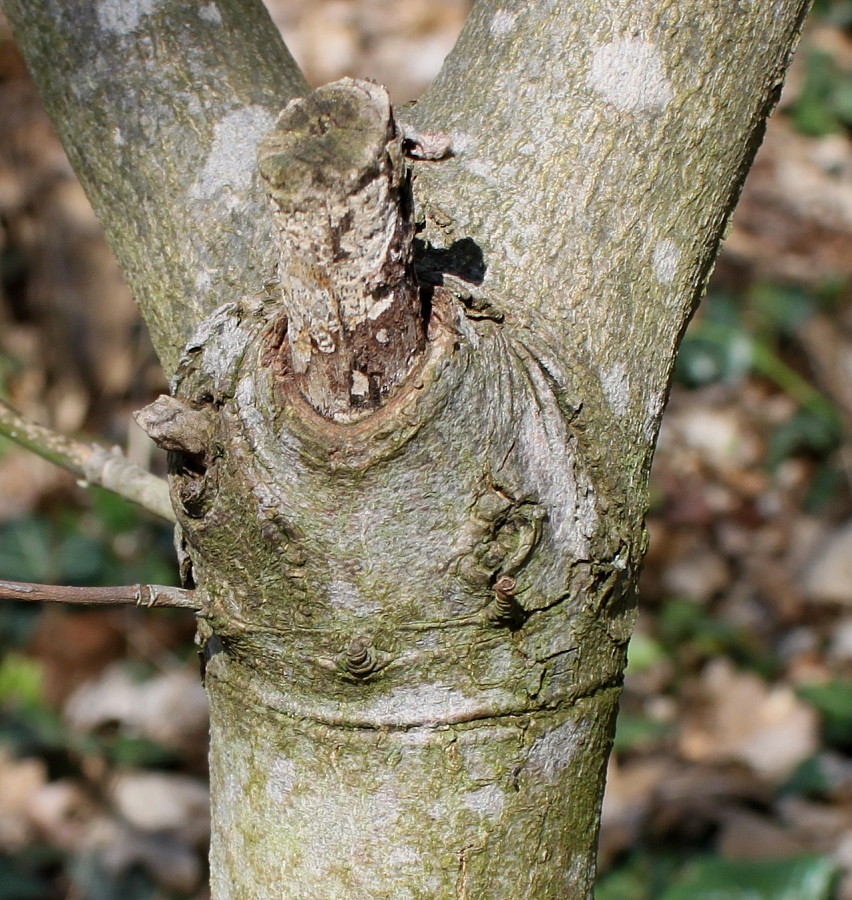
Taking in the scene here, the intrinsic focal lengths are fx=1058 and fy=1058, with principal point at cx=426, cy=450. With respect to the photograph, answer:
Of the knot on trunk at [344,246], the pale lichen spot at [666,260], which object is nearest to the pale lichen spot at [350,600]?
the knot on trunk at [344,246]

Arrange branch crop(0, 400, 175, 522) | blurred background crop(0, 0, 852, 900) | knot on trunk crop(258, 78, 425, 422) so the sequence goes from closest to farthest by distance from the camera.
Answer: knot on trunk crop(258, 78, 425, 422)
branch crop(0, 400, 175, 522)
blurred background crop(0, 0, 852, 900)

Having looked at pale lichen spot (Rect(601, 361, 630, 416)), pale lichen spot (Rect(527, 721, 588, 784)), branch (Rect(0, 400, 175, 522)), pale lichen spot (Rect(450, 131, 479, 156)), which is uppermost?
pale lichen spot (Rect(450, 131, 479, 156))

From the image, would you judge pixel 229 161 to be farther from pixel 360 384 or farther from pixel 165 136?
pixel 360 384

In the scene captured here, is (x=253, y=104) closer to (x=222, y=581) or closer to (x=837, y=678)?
(x=222, y=581)

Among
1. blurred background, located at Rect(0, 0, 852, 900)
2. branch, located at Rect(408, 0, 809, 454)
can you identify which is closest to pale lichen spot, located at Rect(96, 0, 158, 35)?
branch, located at Rect(408, 0, 809, 454)

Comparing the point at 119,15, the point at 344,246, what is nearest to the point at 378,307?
the point at 344,246

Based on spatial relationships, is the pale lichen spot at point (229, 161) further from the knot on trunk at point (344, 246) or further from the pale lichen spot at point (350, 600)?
the pale lichen spot at point (350, 600)

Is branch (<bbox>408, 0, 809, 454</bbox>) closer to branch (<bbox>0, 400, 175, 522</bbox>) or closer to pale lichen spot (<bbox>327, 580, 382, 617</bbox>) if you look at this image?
pale lichen spot (<bbox>327, 580, 382, 617</bbox>)
